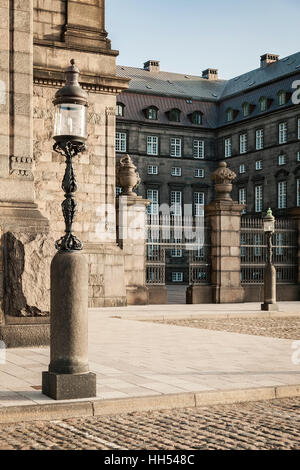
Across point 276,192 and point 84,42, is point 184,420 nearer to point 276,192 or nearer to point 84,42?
point 84,42

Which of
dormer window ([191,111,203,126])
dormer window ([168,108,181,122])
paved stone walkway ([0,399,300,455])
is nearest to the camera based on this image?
paved stone walkway ([0,399,300,455])

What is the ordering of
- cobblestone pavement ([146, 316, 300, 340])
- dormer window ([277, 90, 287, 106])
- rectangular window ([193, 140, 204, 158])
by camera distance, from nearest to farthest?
cobblestone pavement ([146, 316, 300, 340])
dormer window ([277, 90, 287, 106])
rectangular window ([193, 140, 204, 158])

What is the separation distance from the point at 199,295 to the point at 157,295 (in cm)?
154

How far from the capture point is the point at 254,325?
1775 cm

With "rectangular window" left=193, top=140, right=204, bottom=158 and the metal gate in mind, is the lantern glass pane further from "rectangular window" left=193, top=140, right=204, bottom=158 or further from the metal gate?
"rectangular window" left=193, top=140, right=204, bottom=158

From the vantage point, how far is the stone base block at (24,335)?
11.1 m

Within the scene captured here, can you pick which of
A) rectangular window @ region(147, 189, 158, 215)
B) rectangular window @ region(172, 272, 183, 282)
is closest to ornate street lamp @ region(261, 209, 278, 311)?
rectangular window @ region(172, 272, 183, 282)

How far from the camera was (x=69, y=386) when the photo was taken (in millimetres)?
7266

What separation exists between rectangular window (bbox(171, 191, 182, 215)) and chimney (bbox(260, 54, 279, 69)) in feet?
45.6

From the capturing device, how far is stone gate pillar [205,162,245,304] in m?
25.1

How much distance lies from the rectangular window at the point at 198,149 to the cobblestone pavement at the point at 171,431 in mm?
61727

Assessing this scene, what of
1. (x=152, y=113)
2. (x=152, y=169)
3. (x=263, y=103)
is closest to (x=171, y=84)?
(x=152, y=113)

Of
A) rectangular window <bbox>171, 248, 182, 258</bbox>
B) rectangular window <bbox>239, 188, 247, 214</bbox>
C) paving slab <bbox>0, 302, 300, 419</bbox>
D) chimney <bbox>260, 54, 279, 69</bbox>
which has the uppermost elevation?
chimney <bbox>260, 54, 279, 69</bbox>

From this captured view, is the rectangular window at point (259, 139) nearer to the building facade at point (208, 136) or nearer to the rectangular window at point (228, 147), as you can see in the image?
the building facade at point (208, 136)
